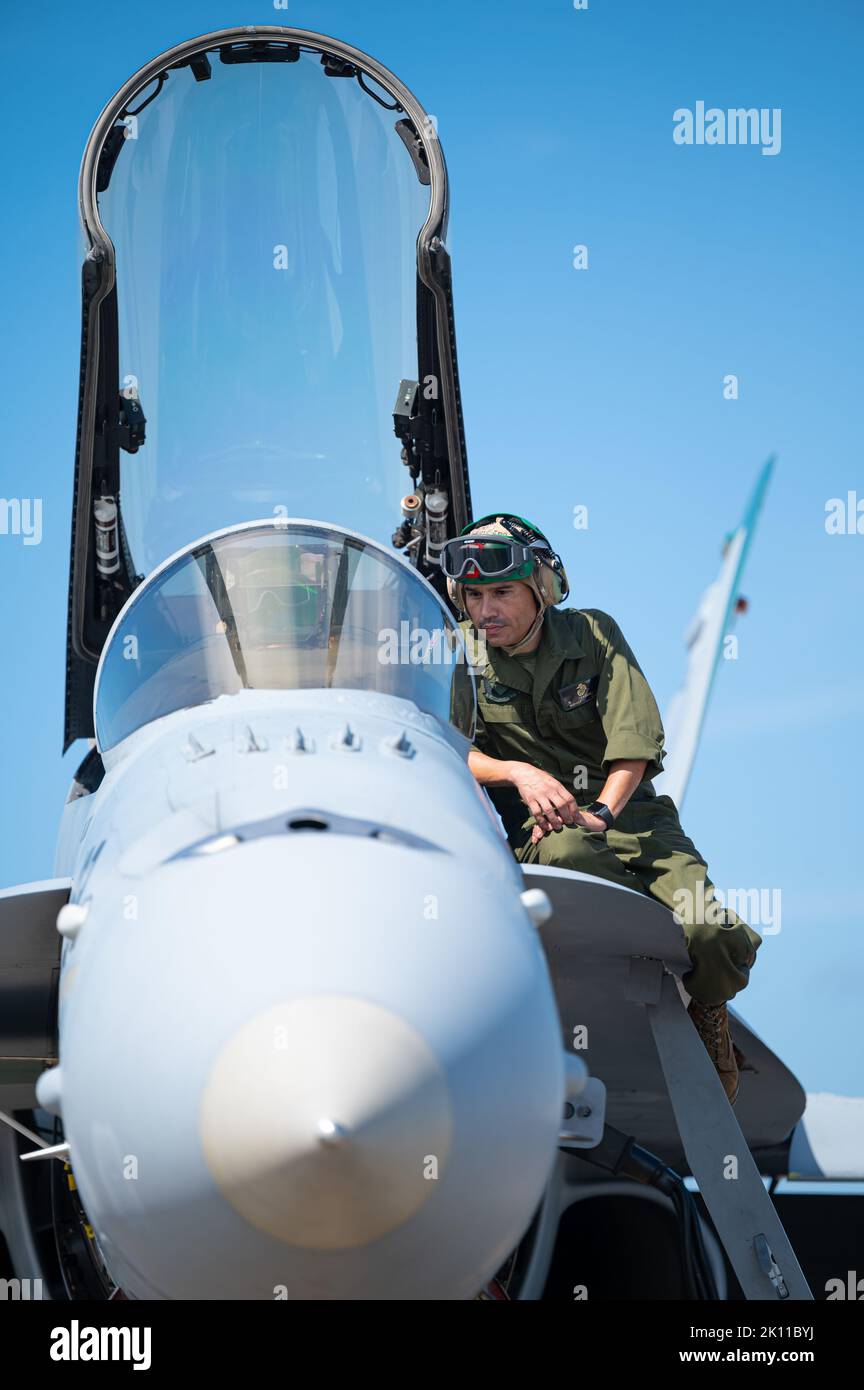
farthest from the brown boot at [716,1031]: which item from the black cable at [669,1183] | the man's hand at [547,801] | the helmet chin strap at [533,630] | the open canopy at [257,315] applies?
the open canopy at [257,315]

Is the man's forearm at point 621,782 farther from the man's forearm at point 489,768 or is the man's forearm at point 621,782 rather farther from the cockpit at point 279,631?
the cockpit at point 279,631

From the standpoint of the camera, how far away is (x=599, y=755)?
5332 millimetres

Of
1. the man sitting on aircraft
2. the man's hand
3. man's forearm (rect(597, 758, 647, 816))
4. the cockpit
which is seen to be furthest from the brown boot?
the cockpit

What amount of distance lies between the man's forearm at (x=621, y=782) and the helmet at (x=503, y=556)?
790 mm

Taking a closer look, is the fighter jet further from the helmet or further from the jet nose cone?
the helmet

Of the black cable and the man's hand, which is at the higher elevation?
the man's hand

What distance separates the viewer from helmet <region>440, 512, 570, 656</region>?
5105mm

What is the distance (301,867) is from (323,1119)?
490mm

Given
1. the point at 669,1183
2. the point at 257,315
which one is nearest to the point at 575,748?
the point at 669,1183

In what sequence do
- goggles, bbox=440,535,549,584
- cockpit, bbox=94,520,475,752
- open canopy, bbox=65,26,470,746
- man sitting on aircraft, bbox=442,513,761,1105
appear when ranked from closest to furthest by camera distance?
cockpit, bbox=94,520,475,752, man sitting on aircraft, bbox=442,513,761,1105, goggles, bbox=440,535,549,584, open canopy, bbox=65,26,470,746

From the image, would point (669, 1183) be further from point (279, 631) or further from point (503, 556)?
point (279, 631)

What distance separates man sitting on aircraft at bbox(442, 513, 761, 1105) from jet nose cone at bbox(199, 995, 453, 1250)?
82.3 inches

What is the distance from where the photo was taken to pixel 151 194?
19.5 feet
